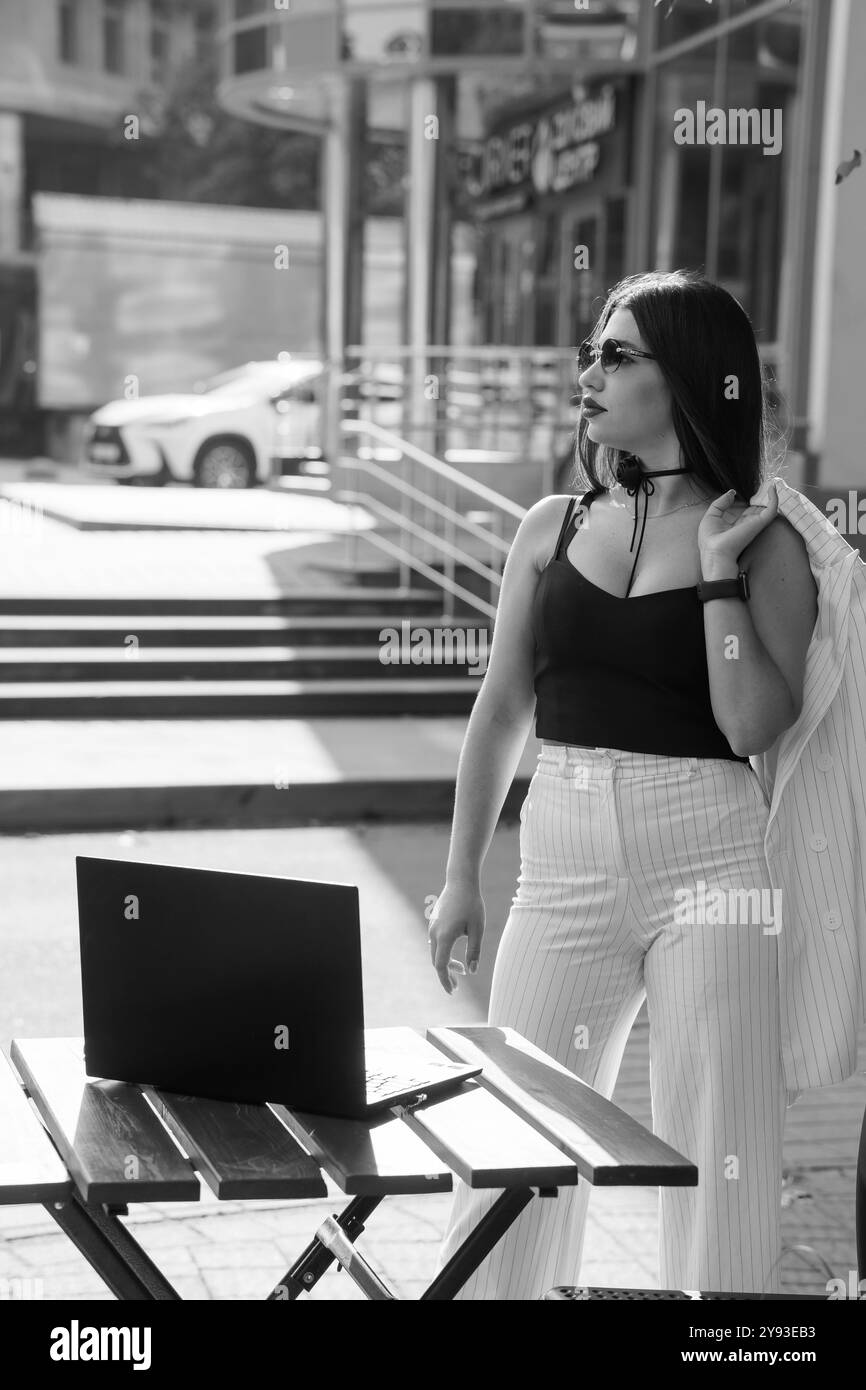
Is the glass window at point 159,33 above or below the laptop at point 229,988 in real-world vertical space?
above

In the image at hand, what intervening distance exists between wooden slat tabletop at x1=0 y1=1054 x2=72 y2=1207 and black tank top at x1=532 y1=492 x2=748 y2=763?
1013 millimetres

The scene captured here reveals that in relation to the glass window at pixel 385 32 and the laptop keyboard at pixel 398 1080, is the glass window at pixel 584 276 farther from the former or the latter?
the laptop keyboard at pixel 398 1080

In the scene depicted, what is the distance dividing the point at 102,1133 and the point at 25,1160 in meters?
0.10

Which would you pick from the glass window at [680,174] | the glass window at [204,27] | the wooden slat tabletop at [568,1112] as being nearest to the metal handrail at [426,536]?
the glass window at [680,174]

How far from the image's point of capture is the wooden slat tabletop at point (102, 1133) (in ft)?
6.82

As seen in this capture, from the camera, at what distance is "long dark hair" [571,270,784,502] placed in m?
2.77

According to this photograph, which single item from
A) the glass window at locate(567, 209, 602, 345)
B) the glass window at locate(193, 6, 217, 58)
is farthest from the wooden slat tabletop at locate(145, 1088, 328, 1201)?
the glass window at locate(193, 6, 217, 58)

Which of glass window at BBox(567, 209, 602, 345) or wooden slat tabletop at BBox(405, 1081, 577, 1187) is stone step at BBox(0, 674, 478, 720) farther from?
wooden slat tabletop at BBox(405, 1081, 577, 1187)

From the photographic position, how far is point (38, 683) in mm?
11484

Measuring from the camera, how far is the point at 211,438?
72.1 feet

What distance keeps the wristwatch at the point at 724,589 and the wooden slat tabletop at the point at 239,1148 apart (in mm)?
1018

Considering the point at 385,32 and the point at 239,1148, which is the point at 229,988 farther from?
the point at 385,32
